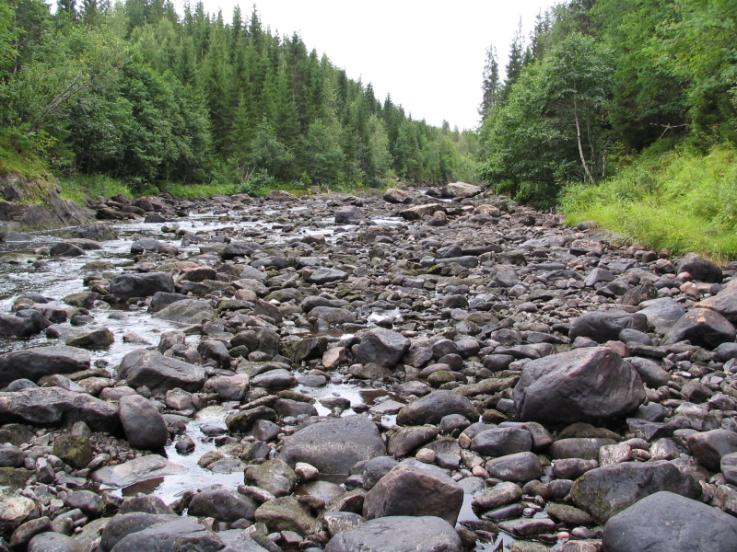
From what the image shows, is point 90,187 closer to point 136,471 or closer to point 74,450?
point 74,450

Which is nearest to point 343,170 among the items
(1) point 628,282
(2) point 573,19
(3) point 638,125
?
(2) point 573,19

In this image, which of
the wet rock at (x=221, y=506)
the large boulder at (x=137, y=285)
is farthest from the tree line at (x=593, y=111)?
the wet rock at (x=221, y=506)

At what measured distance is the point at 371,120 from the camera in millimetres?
110750

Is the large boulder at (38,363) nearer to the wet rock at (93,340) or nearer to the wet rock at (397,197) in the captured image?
the wet rock at (93,340)

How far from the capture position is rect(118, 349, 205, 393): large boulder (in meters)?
6.51

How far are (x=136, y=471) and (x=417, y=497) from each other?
2.33 metres

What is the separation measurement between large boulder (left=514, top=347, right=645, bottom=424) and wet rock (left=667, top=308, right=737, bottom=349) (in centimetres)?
240

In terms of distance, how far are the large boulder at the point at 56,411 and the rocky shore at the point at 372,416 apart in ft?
0.06

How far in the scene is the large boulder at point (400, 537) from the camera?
3.38m

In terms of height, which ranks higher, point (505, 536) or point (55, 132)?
point (55, 132)

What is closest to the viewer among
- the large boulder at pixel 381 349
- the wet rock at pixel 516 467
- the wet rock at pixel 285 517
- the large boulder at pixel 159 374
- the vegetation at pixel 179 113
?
the wet rock at pixel 285 517

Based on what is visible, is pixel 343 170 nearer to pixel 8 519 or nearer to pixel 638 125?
pixel 638 125

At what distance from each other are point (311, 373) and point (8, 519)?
12.5 ft

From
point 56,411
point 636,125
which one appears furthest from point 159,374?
point 636,125
